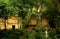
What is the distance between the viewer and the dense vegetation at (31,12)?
21578 millimetres

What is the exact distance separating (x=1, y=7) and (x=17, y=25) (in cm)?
1092

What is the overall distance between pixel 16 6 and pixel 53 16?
5.93m

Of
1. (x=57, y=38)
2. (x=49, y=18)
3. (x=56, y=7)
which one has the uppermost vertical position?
(x=56, y=7)

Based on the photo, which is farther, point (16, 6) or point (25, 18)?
point (25, 18)

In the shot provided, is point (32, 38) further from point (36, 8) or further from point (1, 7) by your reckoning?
point (36, 8)

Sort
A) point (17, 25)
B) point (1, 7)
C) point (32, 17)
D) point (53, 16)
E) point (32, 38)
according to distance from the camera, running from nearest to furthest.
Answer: point (32, 38) → point (1, 7) → point (53, 16) → point (32, 17) → point (17, 25)

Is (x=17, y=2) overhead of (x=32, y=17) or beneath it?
overhead

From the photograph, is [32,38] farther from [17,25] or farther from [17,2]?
[17,25]

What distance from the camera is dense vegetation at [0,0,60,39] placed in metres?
21.6

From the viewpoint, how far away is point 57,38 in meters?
20.5

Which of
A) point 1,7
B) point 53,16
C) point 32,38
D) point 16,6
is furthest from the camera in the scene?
point 53,16

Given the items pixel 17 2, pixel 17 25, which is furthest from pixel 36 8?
pixel 17 25

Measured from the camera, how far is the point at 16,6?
77.6 ft

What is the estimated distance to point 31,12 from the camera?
2822cm
